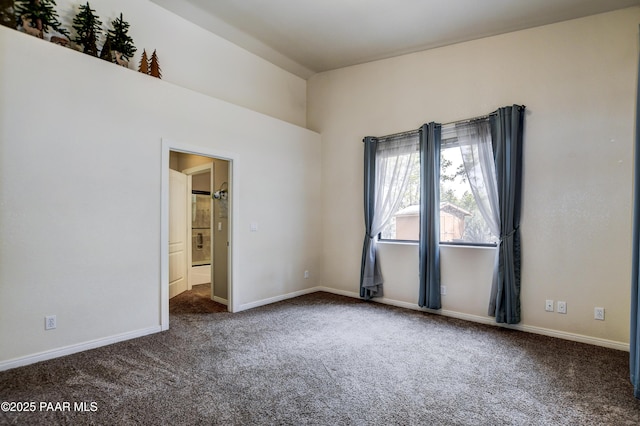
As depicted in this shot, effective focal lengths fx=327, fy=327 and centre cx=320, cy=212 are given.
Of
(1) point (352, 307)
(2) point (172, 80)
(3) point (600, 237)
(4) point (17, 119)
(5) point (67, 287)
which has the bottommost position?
(1) point (352, 307)

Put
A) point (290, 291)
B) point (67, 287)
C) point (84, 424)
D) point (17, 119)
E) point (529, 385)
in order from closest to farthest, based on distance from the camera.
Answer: point (84, 424)
point (529, 385)
point (17, 119)
point (67, 287)
point (290, 291)

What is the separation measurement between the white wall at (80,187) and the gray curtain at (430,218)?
8.51 feet

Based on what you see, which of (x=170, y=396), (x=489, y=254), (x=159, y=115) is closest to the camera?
(x=170, y=396)

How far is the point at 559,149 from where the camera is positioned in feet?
11.5

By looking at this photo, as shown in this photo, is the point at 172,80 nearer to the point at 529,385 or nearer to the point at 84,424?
the point at 84,424

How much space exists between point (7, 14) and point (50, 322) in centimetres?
255

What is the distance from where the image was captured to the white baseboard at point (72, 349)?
2598 mm

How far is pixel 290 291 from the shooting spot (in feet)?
16.5

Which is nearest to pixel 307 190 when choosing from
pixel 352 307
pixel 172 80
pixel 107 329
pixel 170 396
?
pixel 352 307

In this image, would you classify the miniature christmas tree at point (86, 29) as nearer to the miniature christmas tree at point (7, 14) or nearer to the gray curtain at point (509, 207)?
the miniature christmas tree at point (7, 14)

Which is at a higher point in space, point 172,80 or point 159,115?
point 172,80

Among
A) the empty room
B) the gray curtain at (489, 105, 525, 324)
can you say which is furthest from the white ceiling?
the gray curtain at (489, 105, 525, 324)

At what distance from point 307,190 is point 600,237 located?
3.71 metres

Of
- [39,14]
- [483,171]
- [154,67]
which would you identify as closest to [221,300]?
[154,67]
